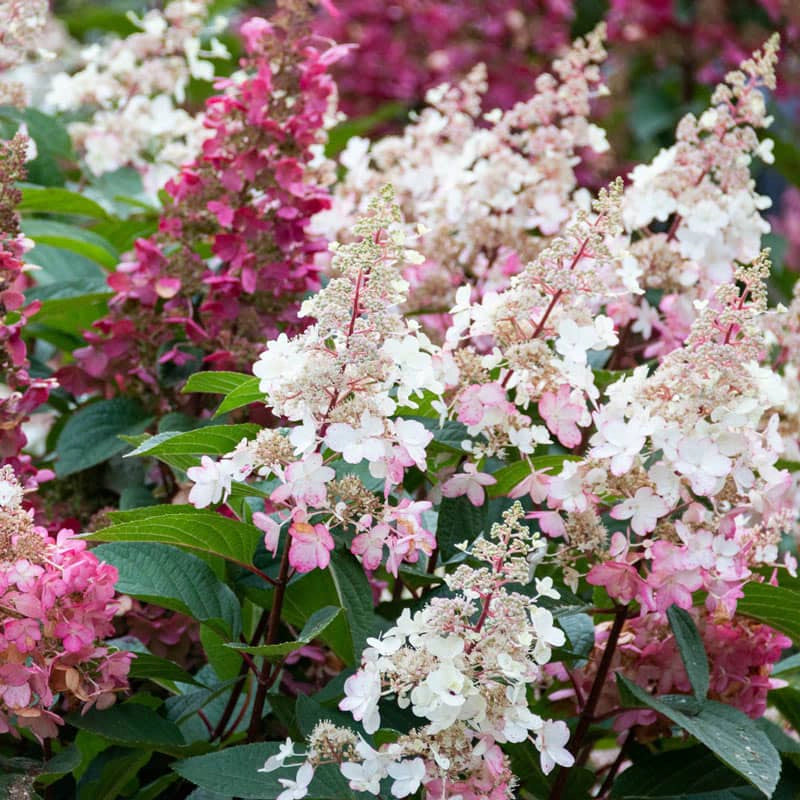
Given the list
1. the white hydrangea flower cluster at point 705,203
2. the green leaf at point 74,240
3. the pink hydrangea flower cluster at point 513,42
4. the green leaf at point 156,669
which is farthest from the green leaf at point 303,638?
the pink hydrangea flower cluster at point 513,42

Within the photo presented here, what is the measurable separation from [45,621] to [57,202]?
A: 0.75 metres

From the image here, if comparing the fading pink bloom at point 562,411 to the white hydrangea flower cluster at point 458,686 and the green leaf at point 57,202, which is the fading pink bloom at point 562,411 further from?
the green leaf at point 57,202

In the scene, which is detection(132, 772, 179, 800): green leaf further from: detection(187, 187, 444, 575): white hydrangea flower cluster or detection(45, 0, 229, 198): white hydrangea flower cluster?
detection(45, 0, 229, 198): white hydrangea flower cluster

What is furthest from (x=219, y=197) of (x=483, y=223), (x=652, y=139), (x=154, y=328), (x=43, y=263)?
(x=652, y=139)

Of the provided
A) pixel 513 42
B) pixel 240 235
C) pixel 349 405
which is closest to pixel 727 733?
pixel 349 405

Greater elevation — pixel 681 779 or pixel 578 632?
pixel 578 632

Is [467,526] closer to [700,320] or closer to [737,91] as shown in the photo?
[700,320]

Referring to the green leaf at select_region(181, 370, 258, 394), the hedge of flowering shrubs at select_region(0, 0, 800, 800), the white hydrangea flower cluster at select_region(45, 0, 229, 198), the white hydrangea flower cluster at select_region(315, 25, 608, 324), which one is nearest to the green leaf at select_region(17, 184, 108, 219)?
the hedge of flowering shrubs at select_region(0, 0, 800, 800)

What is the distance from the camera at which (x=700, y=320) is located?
89 cm

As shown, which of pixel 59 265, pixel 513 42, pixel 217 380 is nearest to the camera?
pixel 217 380

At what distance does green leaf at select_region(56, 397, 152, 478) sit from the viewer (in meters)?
1.25

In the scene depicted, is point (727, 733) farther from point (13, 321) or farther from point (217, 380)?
point (13, 321)

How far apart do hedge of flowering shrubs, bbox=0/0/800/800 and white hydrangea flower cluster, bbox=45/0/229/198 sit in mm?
79

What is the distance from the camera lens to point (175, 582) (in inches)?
40.3
